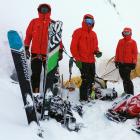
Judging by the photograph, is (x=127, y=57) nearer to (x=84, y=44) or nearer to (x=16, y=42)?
(x=84, y=44)

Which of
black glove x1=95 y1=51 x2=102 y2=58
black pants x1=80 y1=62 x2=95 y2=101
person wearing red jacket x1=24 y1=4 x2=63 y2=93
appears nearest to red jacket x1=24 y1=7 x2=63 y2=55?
person wearing red jacket x1=24 y1=4 x2=63 y2=93

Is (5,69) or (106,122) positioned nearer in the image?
(106,122)

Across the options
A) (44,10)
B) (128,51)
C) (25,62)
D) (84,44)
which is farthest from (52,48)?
(128,51)

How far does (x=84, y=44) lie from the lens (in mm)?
9234

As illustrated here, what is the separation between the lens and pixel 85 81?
9.41 metres

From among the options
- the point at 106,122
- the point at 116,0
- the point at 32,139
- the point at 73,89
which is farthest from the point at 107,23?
the point at 32,139

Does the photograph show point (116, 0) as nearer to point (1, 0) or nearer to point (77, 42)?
point (1, 0)

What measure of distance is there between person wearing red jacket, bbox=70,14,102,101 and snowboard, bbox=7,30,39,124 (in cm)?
305

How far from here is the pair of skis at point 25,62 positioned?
19.8ft

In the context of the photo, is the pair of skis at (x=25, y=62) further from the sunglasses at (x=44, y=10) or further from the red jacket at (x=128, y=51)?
the red jacket at (x=128, y=51)

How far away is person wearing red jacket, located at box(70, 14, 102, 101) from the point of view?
9234 millimetres

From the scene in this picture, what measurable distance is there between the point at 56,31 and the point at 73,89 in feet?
11.3

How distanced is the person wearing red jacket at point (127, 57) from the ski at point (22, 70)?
13.0ft

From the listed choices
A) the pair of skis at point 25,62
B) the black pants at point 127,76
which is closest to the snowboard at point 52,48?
the pair of skis at point 25,62
